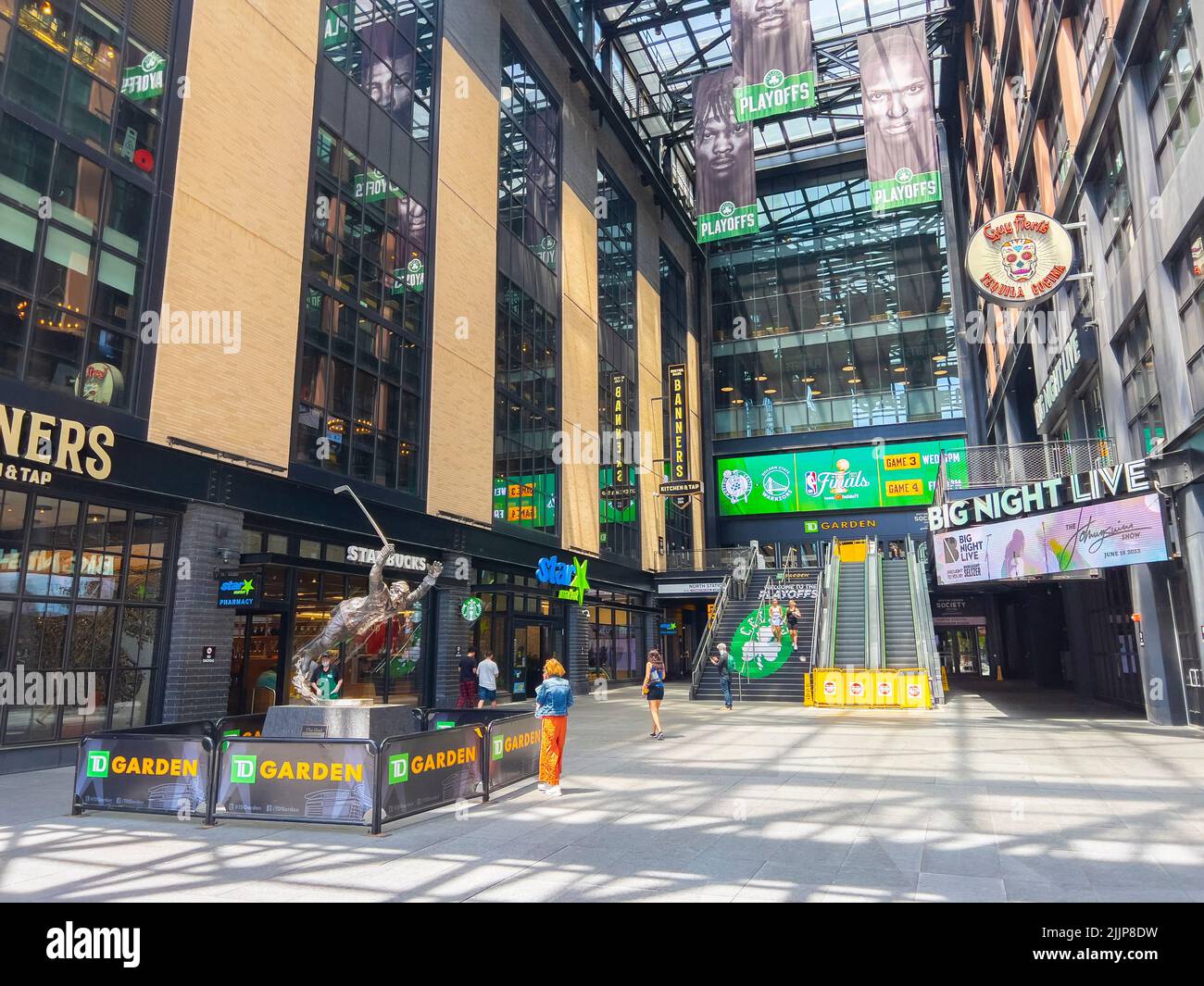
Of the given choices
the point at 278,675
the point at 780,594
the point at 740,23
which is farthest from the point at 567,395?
the point at 278,675

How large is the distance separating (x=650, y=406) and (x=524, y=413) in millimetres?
13116

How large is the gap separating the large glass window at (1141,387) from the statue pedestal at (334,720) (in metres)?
15.6

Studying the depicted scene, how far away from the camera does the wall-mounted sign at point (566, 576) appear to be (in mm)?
Answer: 26750

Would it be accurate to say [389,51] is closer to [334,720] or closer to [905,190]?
[905,190]

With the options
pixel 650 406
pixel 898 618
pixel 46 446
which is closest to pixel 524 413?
pixel 650 406

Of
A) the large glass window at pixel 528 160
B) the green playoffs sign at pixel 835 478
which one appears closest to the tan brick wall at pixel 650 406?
the green playoffs sign at pixel 835 478

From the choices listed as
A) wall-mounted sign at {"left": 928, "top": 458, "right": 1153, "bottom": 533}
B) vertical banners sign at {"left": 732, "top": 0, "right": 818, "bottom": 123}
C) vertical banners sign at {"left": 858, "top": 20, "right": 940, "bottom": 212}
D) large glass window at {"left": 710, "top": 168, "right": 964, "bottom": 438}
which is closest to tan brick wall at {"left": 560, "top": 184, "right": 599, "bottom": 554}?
vertical banners sign at {"left": 732, "top": 0, "right": 818, "bottom": 123}

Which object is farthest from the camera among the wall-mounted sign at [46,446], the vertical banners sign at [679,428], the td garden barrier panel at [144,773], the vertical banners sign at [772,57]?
the vertical banners sign at [679,428]

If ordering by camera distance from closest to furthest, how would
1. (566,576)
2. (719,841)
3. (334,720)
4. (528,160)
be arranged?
1. (719,841)
2. (334,720)
3. (566,576)
4. (528,160)

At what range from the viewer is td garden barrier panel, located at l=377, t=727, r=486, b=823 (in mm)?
8289

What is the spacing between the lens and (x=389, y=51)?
21.6 meters

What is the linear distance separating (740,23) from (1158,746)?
2488cm

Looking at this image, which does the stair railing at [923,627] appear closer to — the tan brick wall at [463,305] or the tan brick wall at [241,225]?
the tan brick wall at [463,305]

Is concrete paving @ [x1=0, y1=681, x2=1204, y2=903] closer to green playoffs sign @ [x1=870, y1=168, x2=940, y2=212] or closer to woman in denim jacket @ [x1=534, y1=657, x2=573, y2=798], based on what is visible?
woman in denim jacket @ [x1=534, y1=657, x2=573, y2=798]
